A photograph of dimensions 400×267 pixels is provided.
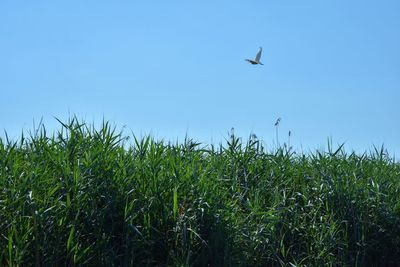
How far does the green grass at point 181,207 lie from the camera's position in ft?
21.1

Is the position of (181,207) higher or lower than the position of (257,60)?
lower

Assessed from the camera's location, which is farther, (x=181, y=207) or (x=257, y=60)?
(x=257, y=60)

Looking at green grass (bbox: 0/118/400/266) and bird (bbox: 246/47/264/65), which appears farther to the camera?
bird (bbox: 246/47/264/65)

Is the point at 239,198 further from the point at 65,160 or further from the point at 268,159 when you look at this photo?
Answer: the point at 65,160

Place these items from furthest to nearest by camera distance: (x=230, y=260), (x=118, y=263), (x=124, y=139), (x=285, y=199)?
(x=285, y=199), (x=124, y=139), (x=230, y=260), (x=118, y=263)

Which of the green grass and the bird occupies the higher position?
the bird

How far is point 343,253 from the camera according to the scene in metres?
8.25

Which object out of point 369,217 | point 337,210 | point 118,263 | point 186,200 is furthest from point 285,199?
point 118,263

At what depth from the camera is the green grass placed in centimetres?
643

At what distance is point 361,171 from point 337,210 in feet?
5.04

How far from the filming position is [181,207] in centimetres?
699

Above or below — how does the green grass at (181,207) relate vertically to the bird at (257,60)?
below

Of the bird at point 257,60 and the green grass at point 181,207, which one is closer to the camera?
the green grass at point 181,207

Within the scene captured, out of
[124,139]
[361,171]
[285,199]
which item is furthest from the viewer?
[361,171]
